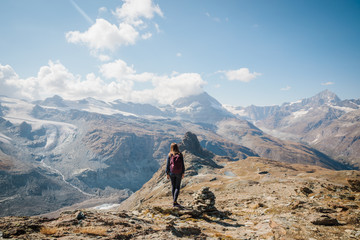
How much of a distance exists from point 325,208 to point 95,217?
16.7 metres

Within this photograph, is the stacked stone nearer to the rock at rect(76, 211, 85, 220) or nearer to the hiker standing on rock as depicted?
the hiker standing on rock

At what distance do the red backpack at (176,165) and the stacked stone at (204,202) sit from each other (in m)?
3.80

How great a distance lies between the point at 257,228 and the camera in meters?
12.2

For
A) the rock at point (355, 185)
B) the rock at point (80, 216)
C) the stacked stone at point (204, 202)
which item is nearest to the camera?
the rock at point (80, 216)

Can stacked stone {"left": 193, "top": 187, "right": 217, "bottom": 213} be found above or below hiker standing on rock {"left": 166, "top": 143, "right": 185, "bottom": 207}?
below

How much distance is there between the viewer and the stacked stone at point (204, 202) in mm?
16344

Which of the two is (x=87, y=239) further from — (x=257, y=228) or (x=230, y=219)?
(x=230, y=219)

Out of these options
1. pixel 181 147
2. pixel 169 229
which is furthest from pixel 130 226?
pixel 181 147

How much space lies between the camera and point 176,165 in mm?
15430

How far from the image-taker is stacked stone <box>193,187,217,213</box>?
643 inches

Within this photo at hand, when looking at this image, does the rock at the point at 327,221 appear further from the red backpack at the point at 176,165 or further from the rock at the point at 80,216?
the rock at the point at 80,216

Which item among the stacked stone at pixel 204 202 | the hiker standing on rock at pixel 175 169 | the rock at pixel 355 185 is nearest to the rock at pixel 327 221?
the stacked stone at pixel 204 202

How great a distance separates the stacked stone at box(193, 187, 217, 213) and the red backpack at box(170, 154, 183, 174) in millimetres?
3804

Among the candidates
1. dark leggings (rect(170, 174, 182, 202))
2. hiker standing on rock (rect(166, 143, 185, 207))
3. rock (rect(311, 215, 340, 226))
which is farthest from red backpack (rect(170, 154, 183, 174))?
rock (rect(311, 215, 340, 226))
